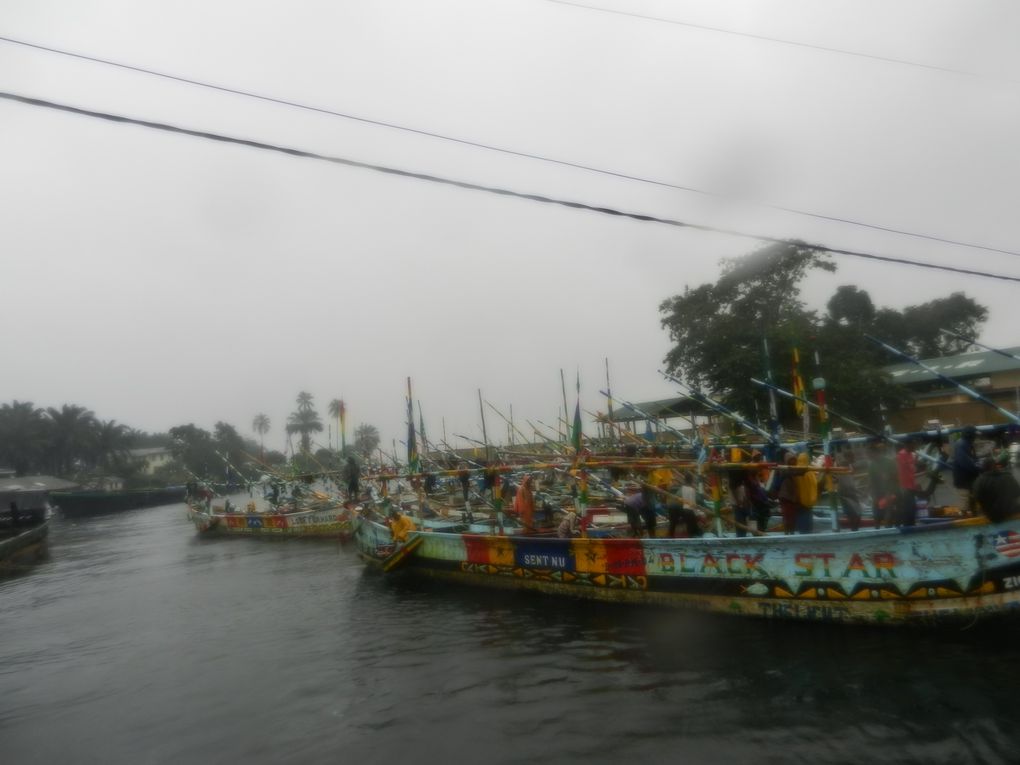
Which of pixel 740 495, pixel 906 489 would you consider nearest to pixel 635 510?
pixel 740 495

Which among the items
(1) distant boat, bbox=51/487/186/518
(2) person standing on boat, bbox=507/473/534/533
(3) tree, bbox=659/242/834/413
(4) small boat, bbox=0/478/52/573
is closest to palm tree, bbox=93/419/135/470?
(1) distant boat, bbox=51/487/186/518

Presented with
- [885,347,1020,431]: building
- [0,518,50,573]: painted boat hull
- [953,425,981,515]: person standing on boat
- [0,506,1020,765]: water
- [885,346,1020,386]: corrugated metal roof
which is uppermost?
[885,346,1020,386]: corrugated metal roof

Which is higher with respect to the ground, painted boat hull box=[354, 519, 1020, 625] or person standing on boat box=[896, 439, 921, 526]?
person standing on boat box=[896, 439, 921, 526]

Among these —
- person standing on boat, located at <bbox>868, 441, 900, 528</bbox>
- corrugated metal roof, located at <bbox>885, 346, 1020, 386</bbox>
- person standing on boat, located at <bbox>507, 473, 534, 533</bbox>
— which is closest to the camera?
person standing on boat, located at <bbox>868, 441, 900, 528</bbox>

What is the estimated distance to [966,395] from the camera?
125 feet

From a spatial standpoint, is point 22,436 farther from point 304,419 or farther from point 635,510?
point 635,510

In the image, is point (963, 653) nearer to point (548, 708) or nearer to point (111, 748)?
point (548, 708)

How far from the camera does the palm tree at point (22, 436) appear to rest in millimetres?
79438

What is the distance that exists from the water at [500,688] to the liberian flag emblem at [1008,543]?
1236mm

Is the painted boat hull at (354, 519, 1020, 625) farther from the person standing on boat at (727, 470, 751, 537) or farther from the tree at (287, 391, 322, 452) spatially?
the tree at (287, 391, 322, 452)

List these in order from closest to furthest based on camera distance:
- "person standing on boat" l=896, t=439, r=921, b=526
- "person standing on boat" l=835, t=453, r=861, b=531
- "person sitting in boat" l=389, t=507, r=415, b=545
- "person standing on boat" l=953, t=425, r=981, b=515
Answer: "person standing on boat" l=953, t=425, r=981, b=515, "person standing on boat" l=896, t=439, r=921, b=526, "person standing on boat" l=835, t=453, r=861, b=531, "person sitting in boat" l=389, t=507, r=415, b=545

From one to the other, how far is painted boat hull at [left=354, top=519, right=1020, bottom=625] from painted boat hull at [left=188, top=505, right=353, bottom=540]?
15.0m

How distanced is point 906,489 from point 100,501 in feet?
243

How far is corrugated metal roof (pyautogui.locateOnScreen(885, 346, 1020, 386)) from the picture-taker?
37906 millimetres
